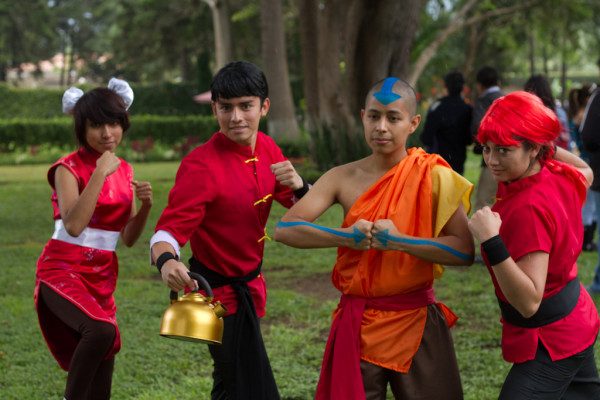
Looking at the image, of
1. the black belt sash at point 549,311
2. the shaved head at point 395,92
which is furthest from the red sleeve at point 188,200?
the black belt sash at point 549,311

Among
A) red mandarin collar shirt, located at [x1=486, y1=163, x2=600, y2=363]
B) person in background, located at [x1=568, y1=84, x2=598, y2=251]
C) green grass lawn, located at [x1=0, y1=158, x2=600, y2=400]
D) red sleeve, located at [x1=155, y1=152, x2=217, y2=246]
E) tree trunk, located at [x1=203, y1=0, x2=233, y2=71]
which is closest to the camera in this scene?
red mandarin collar shirt, located at [x1=486, y1=163, x2=600, y2=363]

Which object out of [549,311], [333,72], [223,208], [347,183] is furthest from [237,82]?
[333,72]

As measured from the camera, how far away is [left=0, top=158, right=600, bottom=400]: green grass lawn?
494cm

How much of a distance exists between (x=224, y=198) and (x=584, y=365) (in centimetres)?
171

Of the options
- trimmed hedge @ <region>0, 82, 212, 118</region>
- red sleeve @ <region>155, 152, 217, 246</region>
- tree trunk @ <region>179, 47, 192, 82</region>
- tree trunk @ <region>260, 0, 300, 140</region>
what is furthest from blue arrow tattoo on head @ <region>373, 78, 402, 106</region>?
tree trunk @ <region>179, 47, 192, 82</region>

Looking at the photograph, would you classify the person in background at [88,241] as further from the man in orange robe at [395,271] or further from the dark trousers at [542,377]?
the dark trousers at [542,377]

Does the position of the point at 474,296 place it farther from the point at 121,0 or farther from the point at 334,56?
the point at 121,0

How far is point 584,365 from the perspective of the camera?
3.07m

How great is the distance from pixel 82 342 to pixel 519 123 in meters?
2.29

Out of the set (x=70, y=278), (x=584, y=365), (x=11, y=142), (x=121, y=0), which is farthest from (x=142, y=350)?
(x=121, y=0)

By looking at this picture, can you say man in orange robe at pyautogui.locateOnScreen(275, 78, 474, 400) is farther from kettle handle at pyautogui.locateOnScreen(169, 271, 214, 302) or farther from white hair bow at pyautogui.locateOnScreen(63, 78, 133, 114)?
white hair bow at pyautogui.locateOnScreen(63, 78, 133, 114)

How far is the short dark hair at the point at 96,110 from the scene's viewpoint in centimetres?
382

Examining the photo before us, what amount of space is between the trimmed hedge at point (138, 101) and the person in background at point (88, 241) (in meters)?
30.7

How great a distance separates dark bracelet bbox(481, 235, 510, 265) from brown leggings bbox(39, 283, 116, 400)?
1973 millimetres
